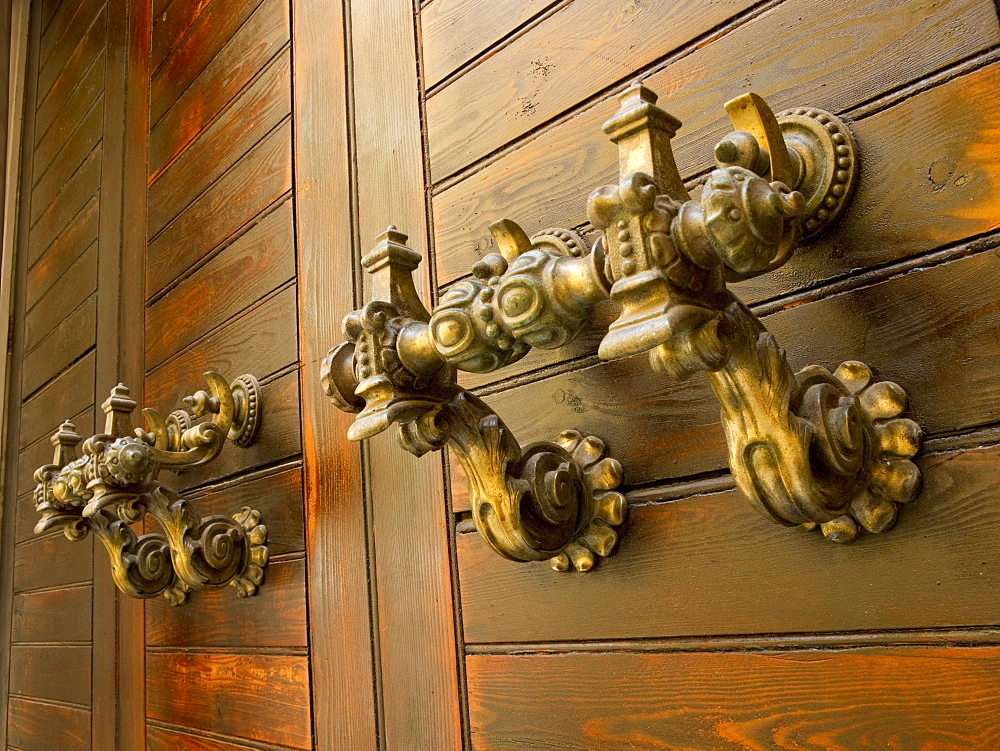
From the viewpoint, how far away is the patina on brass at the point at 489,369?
1.74 feet

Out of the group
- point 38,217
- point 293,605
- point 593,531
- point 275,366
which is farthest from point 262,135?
point 38,217

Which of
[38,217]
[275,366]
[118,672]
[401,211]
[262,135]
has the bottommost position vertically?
[118,672]

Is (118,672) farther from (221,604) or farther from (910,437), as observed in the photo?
(910,437)

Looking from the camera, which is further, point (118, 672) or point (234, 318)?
point (118, 672)

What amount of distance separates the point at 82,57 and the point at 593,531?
1718 mm

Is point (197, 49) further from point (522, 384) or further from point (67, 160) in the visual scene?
point (522, 384)

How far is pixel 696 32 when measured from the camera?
2.27 feet

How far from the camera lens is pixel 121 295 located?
151 centimetres

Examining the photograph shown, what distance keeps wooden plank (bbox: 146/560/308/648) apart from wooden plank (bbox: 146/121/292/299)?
0.37 m

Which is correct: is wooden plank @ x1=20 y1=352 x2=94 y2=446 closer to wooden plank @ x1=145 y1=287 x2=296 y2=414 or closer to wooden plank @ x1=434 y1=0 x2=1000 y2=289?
wooden plank @ x1=145 y1=287 x2=296 y2=414

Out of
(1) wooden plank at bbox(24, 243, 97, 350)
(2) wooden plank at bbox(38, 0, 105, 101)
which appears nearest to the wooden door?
(1) wooden plank at bbox(24, 243, 97, 350)

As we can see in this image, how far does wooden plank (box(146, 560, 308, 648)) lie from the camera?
101 centimetres

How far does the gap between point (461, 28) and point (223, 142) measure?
51 cm

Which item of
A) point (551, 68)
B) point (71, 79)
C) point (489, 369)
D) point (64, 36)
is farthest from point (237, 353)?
point (64, 36)
